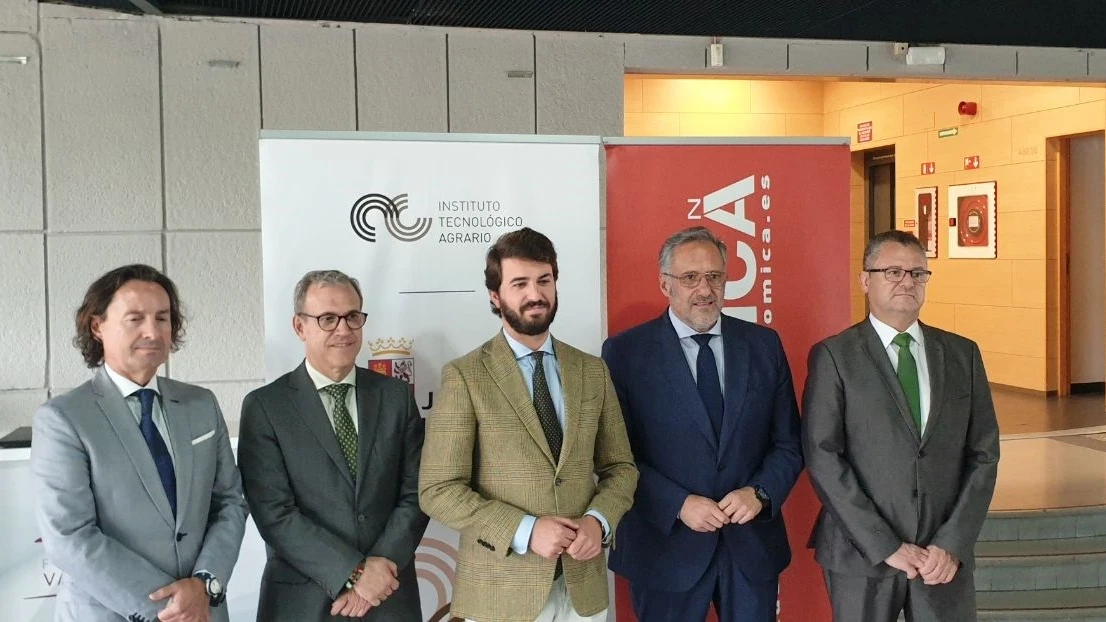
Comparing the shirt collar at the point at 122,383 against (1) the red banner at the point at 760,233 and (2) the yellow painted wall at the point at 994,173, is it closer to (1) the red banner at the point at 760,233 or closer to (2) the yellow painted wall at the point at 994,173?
(1) the red banner at the point at 760,233

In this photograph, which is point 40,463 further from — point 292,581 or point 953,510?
point 953,510

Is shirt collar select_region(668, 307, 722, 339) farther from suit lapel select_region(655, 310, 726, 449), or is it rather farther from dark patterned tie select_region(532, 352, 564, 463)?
dark patterned tie select_region(532, 352, 564, 463)

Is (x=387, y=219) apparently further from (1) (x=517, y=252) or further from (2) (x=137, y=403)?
(2) (x=137, y=403)

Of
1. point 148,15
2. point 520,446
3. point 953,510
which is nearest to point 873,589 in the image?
point 953,510

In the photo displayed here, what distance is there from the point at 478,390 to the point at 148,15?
2.97m

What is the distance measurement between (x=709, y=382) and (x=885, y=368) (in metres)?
0.51

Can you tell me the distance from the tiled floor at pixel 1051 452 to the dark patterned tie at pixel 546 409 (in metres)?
3.28

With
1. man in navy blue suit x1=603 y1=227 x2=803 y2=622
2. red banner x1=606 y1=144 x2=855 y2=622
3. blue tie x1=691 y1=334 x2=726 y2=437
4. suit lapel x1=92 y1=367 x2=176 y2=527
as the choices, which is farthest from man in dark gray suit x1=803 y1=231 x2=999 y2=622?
suit lapel x1=92 y1=367 x2=176 y2=527

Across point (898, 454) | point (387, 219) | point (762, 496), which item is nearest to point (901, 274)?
point (898, 454)

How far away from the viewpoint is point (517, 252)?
2250mm

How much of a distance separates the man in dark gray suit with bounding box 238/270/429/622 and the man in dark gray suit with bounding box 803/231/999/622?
1180mm

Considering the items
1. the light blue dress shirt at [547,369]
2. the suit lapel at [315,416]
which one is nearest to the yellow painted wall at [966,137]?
the light blue dress shirt at [547,369]

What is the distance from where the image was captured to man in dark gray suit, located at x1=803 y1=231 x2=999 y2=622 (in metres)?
2.53

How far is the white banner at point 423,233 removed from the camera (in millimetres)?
2875
